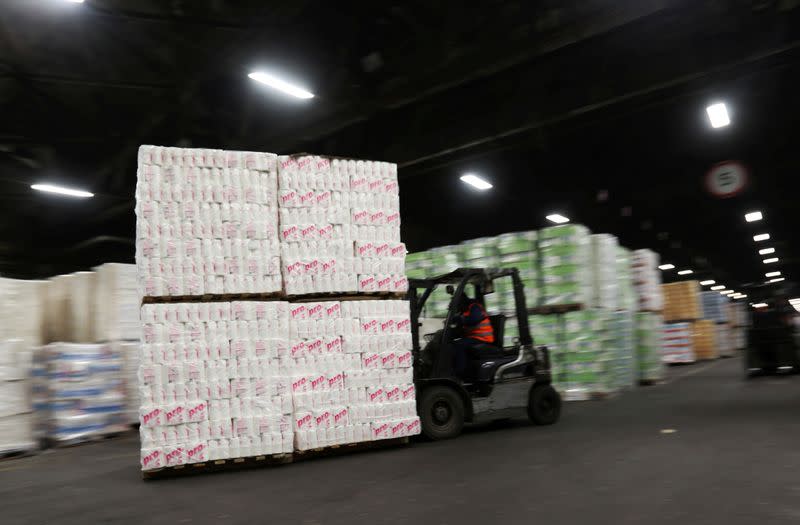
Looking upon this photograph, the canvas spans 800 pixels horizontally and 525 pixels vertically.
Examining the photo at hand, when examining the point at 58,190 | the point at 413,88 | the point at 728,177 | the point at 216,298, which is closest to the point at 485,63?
the point at 413,88

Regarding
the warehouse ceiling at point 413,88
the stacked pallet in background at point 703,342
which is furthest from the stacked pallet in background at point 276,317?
the stacked pallet in background at point 703,342

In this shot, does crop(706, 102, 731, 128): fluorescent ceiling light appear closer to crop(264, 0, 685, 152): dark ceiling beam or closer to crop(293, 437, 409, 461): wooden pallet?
crop(264, 0, 685, 152): dark ceiling beam

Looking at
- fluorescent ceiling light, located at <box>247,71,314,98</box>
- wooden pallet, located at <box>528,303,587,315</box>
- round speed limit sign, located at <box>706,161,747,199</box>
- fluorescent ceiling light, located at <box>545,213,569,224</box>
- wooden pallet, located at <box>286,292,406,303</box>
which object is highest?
fluorescent ceiling light, located at <box>247,71,314,98</box>

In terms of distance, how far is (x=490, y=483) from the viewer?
520 centimetres

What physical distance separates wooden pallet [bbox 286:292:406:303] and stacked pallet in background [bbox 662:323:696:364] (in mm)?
17224

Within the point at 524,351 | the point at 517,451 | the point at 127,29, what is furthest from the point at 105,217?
the point at 517,451

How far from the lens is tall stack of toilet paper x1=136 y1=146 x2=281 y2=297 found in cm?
639

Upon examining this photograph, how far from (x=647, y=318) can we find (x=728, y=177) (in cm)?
444

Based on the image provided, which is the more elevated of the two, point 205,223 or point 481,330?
point 205,223

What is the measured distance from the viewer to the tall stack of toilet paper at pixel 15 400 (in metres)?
8.14

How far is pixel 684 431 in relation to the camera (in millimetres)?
7410

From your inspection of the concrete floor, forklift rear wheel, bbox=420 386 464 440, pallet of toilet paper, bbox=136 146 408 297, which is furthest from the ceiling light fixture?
pallet of toilet paper, bbox=136 146 408 297

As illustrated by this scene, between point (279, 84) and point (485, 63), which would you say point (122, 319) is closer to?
point (279, 84)

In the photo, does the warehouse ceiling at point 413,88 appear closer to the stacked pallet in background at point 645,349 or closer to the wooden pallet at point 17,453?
the stacked pallet in background at point 645,349
